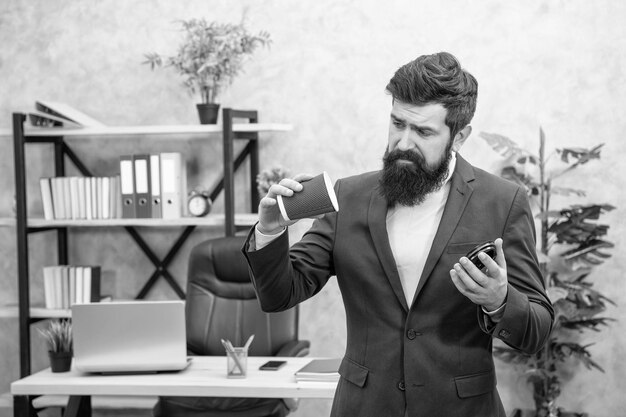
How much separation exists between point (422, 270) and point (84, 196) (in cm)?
283

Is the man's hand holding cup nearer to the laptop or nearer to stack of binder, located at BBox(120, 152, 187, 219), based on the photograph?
the laptop

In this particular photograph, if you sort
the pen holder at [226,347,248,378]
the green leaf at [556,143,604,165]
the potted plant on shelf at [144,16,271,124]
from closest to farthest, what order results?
the pen holder at [226,347,248,378] < the green leaf at [556,143,604,165] < the potted plant on shelf at [144,16,271,124]

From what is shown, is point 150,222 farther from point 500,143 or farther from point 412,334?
point 412,334

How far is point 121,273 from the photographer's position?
448 centimetres

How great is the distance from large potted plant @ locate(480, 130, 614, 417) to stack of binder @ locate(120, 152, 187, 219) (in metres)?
1.45

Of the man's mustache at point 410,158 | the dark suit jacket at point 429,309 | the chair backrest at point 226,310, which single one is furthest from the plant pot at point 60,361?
the man's mustache at point 410,158

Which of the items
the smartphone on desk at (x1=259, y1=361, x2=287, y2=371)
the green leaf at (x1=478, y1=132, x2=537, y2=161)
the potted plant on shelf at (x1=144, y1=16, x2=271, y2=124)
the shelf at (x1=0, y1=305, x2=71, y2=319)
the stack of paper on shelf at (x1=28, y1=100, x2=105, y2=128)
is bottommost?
the smartphone on desk at (x1=259, y1=361, x2=287, y2=371)

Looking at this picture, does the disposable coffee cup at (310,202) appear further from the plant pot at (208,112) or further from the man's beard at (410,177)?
the plant pot at (208,112)

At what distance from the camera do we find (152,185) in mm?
4043

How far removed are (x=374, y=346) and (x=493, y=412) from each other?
272 mm

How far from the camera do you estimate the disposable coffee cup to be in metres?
1.55

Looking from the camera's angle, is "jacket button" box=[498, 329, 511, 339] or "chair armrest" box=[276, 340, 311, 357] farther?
"chair armrest" box=[276, 340, 311, 357]

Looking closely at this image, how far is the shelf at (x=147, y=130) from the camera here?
13.0ft

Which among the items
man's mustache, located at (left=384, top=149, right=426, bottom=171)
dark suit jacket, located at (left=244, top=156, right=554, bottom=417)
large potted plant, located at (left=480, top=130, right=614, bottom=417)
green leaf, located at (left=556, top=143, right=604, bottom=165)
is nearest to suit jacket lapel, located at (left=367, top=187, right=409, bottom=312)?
dark suit jacket, located at (left=244, top=156, right=554, bottom=417)
